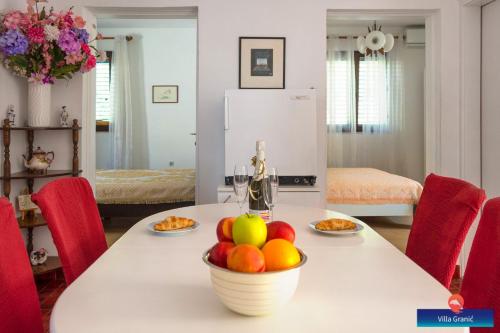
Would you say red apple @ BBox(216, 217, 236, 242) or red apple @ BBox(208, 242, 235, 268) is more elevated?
red apple @ BBox(216, 217, 236, 242)

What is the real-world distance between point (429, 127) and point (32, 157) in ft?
9.97

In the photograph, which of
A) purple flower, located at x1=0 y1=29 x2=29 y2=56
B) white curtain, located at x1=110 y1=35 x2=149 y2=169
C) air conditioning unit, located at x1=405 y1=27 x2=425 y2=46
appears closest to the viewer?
purple flower, located at x1=0 y1=29 x2=29 y2=56

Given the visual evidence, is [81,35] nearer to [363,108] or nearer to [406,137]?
[363,108]

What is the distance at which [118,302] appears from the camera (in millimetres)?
917

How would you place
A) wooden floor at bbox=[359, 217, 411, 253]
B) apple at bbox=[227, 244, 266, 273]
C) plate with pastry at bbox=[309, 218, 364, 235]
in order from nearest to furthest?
apple at bbox=[227, 244, 266, 273] → plate with pastry at bbox=[309, 218, 364, 235] → wooden floor at bbox=[359, 217, 411, 253]

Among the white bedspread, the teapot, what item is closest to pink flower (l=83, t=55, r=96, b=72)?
the teapot

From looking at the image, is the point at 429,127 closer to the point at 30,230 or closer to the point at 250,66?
the point at 250,66

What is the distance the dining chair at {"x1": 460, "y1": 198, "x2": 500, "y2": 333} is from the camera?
995mm

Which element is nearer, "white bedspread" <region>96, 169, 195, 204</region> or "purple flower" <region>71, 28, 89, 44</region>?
"purple flower" <region>71, 28, 89, 44</region>

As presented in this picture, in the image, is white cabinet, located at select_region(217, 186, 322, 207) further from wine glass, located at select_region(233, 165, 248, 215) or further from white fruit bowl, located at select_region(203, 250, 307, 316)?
white fruit bowl, located at select_region(203, 250, 307, 316)

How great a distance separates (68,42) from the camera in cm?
287

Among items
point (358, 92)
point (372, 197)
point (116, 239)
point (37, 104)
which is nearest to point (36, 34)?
point (37, 104)

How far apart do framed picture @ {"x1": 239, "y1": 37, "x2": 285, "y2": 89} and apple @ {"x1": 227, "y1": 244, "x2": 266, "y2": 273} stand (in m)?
2.66

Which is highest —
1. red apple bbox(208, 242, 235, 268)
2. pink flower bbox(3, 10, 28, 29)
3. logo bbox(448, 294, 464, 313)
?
pink flower bbox(3, 10, 28, 29)
